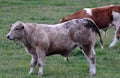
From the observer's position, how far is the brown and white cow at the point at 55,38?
390 inches

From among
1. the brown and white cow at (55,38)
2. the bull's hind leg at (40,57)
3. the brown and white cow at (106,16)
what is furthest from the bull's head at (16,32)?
the brown and white cow at (106,16)

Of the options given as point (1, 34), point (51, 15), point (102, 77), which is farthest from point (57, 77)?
point (51, 15)

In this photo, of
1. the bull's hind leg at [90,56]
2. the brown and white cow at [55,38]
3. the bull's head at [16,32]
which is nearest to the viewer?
the bull's head at [16,32]

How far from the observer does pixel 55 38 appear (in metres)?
10.0

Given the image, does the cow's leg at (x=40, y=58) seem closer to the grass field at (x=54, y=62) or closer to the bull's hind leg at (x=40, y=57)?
the bull's hind leg at (x=40, y=57)

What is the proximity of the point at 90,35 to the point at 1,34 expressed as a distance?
6.27 metres

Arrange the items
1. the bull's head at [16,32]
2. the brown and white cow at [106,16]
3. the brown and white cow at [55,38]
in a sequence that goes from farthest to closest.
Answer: the brown and white cow at [106,16] < the brown and white cow at [55,38] < the bull's head at [16,32]

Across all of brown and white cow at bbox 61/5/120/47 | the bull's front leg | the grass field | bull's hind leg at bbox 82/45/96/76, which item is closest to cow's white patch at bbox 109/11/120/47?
brown and white cow at bbox 61/5/120/47

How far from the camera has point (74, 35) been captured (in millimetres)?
10039

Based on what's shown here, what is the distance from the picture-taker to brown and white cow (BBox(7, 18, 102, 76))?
32.5 ft

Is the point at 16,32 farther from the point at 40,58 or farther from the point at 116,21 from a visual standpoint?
the point at 116,21

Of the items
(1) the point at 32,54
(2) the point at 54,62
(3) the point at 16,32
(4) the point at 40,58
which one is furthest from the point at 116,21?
(3) the point at 16,32

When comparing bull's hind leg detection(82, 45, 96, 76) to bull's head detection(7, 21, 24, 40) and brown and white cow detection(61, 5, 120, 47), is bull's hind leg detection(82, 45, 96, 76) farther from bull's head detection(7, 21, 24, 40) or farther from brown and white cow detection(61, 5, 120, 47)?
brown and white cow detection(61, 5, 120, 47)

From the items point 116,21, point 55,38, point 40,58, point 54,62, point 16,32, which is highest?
point 16,32
